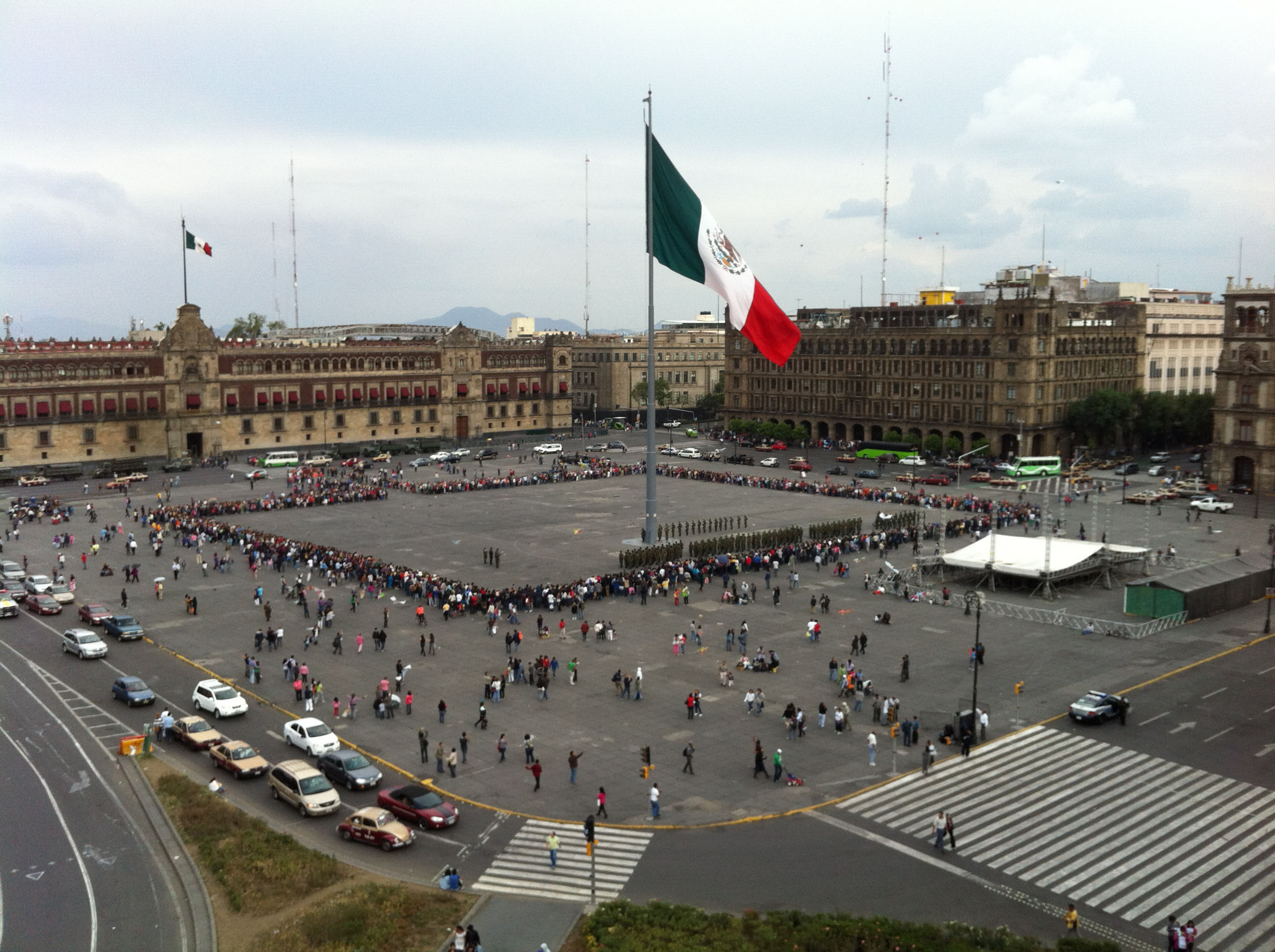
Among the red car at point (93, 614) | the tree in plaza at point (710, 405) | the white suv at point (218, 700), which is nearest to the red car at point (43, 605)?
the red car at point (93, 614)

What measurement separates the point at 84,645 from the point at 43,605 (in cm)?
1011

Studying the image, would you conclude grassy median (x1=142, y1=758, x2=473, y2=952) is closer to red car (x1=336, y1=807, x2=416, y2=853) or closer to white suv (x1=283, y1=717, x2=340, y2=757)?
red car (x1=336, y1=807, x2=416, y2=853)

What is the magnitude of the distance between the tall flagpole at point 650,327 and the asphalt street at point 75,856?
33723 millimetres

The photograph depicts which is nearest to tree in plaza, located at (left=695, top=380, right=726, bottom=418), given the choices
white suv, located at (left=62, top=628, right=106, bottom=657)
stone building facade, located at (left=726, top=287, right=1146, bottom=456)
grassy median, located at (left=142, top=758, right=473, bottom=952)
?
stone building facade, located at (left=726, top=287, right=1146, bottom=456)

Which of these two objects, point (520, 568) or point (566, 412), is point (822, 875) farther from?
point (566, 412)

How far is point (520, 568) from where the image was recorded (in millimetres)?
63750

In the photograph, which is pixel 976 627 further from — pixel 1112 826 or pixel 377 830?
pixel 377 830

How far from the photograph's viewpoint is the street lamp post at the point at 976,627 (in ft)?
120

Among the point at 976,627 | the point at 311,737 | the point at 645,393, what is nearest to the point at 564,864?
the point at 311,737

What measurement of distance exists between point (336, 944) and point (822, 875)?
465 inches

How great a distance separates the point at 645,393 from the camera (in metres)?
170

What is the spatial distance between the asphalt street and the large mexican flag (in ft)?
104

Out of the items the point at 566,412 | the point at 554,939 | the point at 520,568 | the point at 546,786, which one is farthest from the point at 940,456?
the point at 554,939

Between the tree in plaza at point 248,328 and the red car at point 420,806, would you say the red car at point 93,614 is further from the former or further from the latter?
the tree in plaza at point 248,328
